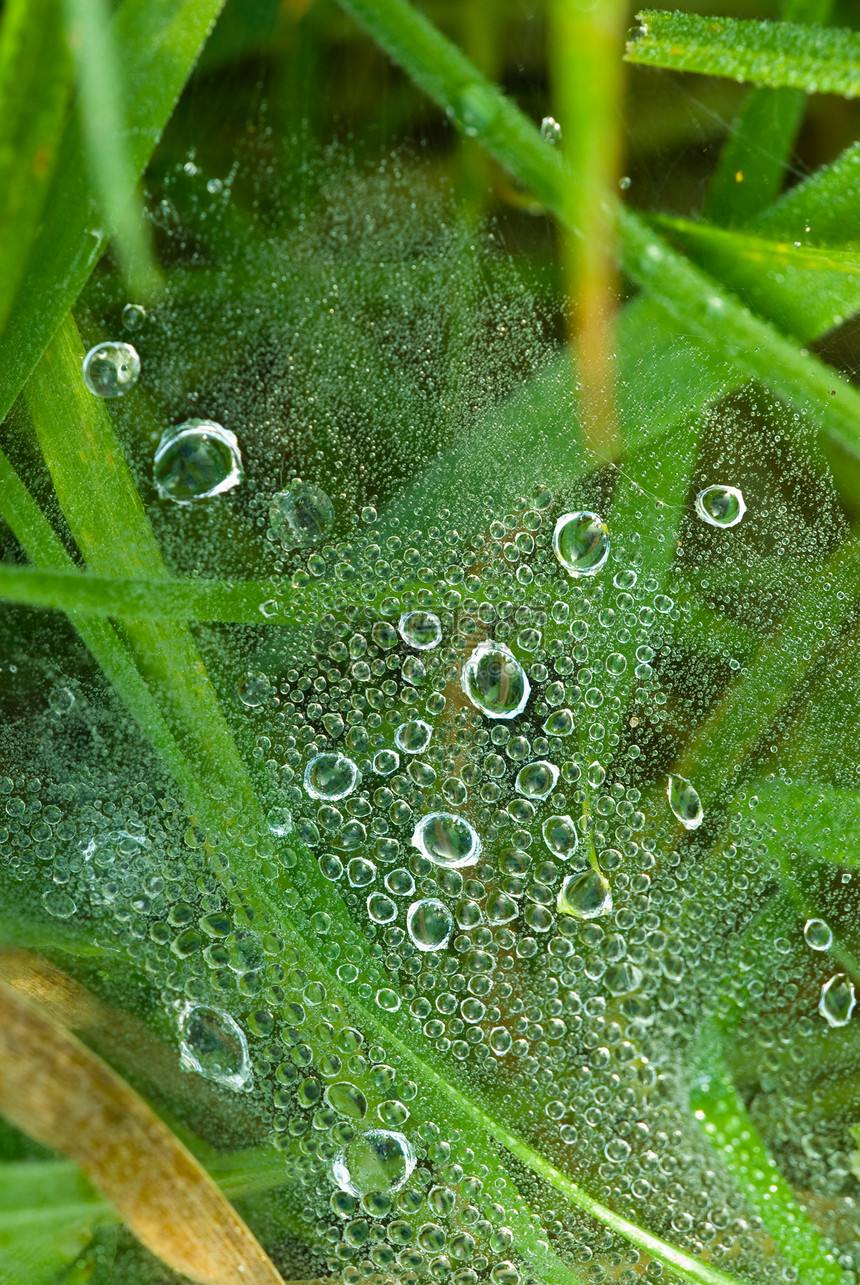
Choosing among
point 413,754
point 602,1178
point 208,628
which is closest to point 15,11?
point 208,628

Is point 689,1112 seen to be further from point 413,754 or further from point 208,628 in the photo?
point 208,628

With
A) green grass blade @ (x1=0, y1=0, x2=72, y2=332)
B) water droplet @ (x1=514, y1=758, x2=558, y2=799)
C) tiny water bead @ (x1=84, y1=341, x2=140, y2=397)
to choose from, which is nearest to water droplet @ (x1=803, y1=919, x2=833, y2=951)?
water droplet @ (x1=514, y1=758, x2=558, y2=799)

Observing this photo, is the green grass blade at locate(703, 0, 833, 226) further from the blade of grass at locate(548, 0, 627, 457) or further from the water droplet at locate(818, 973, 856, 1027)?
the water droplet at locate(818, 973, 856, 1027)

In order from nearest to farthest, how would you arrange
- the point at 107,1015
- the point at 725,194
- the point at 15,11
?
the point at 15,11 < the point at 107,1015 < the point at 725,194

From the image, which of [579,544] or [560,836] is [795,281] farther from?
[560,836]

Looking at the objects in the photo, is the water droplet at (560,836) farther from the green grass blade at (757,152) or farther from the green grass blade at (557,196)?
the green grass blade at (757,152)

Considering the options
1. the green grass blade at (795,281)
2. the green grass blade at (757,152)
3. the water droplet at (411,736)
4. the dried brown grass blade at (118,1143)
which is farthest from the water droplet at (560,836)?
the green grass blade at (757,152)

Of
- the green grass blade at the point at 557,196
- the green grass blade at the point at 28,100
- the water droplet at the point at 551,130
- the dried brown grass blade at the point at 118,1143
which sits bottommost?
the dried brown grass blade at the point at 118,1143
